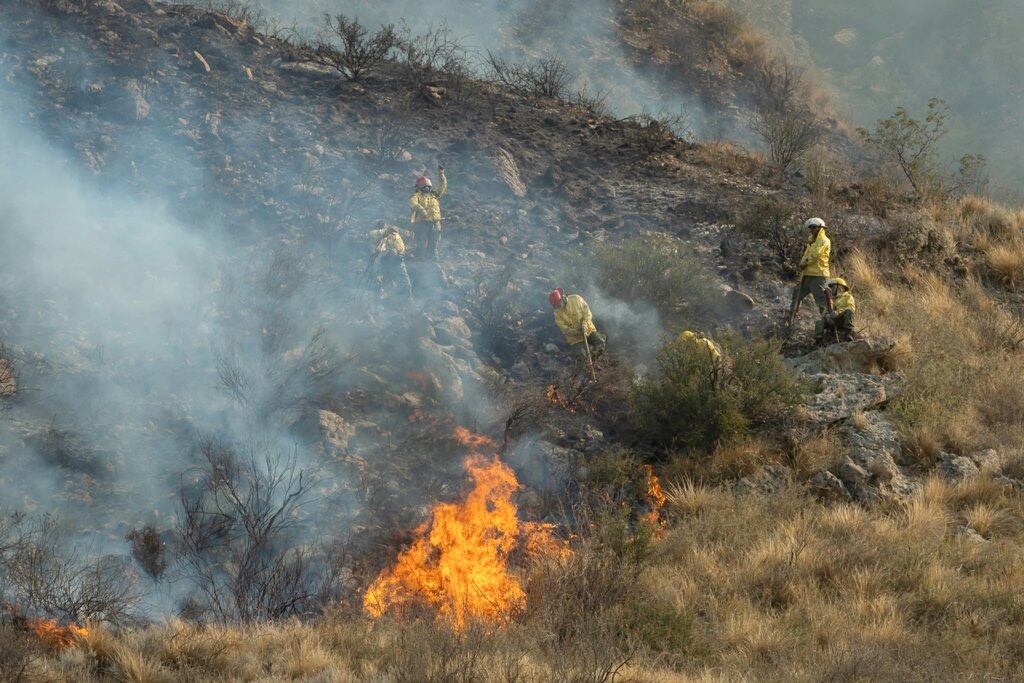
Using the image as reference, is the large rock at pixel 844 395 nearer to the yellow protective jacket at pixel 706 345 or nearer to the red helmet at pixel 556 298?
the yellow protective jacket at pixel 706 345

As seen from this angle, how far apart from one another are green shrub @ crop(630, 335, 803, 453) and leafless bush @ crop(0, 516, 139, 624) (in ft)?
16.6

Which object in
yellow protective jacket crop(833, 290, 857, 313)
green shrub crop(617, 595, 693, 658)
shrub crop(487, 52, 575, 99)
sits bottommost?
green shrub crop(617, 595, 693, 658)

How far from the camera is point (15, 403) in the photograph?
7172 millimetres

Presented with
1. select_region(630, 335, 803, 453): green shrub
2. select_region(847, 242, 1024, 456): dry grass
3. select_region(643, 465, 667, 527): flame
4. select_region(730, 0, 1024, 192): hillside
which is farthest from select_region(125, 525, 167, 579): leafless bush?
select_region(730, 0, 1024, 192): hillside

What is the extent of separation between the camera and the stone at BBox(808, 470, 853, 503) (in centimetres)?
769

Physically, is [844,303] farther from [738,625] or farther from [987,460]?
[738,625]

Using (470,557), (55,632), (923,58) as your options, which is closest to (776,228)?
(470,557)

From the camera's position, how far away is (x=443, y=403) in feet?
28.4

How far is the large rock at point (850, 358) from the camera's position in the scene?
32.3 ft

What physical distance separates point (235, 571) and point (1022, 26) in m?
31.6

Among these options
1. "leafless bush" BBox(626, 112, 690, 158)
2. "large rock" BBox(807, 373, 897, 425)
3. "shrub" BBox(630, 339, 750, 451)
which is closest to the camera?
"shrub" BBox(630, 339, 750, 451)

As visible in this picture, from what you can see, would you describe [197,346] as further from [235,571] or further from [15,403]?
[235,571]

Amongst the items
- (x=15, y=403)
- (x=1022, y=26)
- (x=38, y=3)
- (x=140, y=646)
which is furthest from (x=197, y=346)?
(x=1022, y=26)

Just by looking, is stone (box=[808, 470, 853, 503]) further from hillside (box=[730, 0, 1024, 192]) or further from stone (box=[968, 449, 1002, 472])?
hillside (box=[730, 0, 1024, 192])
